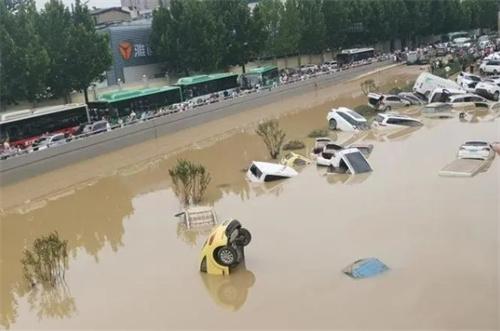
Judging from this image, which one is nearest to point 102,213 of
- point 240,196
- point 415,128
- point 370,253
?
point 240,196

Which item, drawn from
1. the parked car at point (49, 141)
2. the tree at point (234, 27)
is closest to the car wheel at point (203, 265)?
the parked car at point (49, 141)

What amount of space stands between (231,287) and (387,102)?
22.5 metres

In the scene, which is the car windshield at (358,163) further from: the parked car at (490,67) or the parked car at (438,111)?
the parked car at (490,67)

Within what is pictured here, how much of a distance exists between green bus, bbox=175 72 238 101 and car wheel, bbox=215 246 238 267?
27.3m

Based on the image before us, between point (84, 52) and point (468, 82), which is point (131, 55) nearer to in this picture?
point (84, 52)

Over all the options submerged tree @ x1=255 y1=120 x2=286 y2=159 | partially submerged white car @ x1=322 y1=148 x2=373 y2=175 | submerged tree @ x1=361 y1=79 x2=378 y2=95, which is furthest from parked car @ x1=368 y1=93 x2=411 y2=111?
partially submerged white car @ x1=322 y1=148 x2=373 y2=175

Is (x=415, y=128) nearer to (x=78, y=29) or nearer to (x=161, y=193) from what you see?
(x=161, y=193)

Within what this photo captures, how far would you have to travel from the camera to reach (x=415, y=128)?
25422 mm

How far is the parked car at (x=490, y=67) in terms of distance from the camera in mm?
40625

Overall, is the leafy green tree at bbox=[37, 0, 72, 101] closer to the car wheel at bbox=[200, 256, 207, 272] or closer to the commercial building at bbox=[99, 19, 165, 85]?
the commercial building at bbox=[99, 19, 165, 85]

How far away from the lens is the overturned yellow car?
11.6 metres

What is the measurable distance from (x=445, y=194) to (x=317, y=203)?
3.28m

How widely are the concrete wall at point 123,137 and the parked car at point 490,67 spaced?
12838 mm

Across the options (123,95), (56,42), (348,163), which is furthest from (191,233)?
(56,42)
